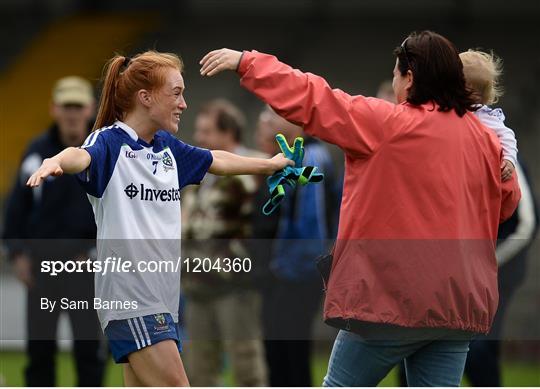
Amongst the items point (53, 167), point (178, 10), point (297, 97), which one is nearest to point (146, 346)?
point (53, 167)

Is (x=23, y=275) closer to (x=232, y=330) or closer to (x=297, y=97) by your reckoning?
(x=232, y=330)

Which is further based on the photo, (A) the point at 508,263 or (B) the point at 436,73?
(A) the point at 508,263

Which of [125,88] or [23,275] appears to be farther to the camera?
[23,275]

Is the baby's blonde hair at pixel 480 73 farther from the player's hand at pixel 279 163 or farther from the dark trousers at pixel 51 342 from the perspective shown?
the dark trousers at pixel 51 342

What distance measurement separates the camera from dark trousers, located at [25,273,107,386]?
20.8 ft

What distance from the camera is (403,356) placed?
159 inches

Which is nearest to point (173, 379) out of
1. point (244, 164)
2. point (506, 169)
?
point (244, 164)

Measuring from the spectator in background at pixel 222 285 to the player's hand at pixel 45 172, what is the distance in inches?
127

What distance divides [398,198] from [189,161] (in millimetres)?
844

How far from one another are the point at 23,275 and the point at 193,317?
1099 mm

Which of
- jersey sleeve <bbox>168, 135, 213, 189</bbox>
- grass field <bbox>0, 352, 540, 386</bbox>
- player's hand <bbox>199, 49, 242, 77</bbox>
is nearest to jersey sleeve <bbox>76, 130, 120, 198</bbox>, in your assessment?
jersey sleeve <bbox>168, 135, 213, 189</bbox>

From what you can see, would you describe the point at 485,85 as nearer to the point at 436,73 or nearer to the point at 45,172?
the point at 436,73

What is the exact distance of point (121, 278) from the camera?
412 cm

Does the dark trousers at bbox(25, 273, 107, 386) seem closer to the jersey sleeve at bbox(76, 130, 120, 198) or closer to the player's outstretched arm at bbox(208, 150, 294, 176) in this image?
the player's outstretched arm at bbox(208, 150, 294, 176)
